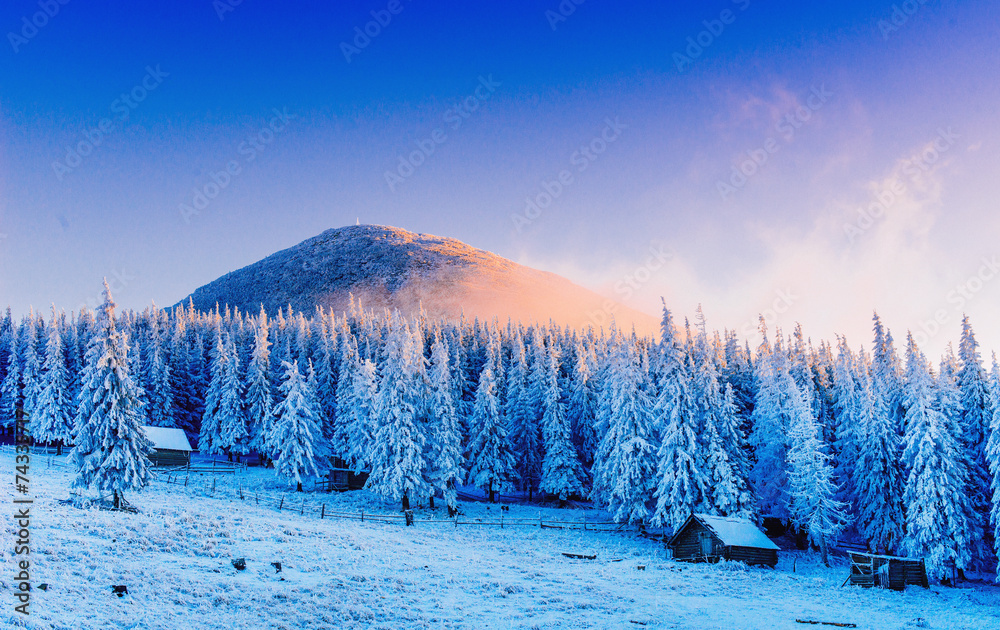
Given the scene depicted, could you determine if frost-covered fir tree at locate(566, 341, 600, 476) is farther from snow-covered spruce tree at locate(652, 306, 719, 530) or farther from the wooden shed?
the wooden shed

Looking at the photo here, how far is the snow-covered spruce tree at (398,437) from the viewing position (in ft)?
158

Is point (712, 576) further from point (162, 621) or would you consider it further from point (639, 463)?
point (162, 621)

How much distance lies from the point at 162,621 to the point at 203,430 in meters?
55.1

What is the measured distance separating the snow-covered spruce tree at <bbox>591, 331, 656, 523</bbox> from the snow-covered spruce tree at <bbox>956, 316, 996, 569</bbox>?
64.3 feet

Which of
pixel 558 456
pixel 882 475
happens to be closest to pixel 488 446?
pixel 558 456

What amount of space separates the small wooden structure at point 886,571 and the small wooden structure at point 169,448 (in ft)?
177

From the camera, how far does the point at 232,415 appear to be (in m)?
64.8

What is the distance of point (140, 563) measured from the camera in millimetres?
22438

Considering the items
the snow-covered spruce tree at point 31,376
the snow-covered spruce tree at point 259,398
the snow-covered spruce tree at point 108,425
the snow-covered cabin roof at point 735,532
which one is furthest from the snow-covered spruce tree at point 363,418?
the snow-covered spruce tree at point 31,376

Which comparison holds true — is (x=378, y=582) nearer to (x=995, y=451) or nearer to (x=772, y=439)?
(x=772, y=439)

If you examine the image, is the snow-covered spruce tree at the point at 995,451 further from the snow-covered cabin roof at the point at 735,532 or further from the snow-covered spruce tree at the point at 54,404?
the snow-covered spruce tree at the point at 54,404

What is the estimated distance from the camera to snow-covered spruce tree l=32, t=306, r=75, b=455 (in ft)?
199

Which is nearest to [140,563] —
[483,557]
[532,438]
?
[483,557]

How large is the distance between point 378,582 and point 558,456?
3255cm
